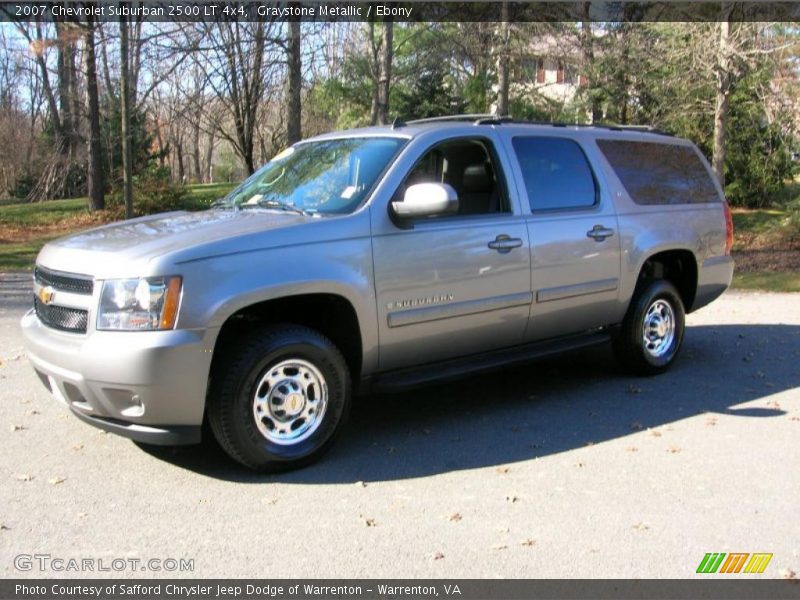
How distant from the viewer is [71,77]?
26.8 m

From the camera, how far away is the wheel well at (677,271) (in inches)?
268

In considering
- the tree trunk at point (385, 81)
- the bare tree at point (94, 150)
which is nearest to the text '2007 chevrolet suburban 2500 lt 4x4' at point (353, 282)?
the tree trunk at point (385, 81)

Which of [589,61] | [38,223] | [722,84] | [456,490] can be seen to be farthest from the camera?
[589,61]

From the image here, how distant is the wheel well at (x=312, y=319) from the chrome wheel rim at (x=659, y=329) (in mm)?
2865

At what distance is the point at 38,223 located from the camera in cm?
2241

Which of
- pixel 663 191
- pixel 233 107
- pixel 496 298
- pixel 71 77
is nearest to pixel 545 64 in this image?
pixel 233 107

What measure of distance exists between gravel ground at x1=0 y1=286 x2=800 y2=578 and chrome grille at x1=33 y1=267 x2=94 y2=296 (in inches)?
41.9

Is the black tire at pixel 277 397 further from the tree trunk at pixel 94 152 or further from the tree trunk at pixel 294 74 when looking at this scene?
the tree trunk at pixel 94 152

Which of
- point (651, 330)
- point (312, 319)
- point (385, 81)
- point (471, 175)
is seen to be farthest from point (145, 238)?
point (385, 81)

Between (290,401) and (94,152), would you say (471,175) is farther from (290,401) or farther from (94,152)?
(94,152)


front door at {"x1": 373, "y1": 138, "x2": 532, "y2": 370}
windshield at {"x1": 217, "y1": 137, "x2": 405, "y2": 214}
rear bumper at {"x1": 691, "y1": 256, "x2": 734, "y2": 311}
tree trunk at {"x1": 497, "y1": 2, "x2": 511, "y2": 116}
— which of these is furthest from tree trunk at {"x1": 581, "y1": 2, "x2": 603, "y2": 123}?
windshield at {"x1": 217, "y1": 137, "x2": 405, "y2": 214}

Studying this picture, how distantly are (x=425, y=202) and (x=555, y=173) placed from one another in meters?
1.61

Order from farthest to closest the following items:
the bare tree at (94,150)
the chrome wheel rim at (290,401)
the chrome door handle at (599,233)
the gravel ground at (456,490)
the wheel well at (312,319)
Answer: the bare tree at (94,150)
the chrome door handle at (599,233)
the wheel well at (312,319)
the chrome wheel rim at (290,401)
the gravel ground at (456,490)
